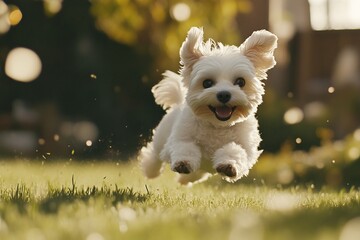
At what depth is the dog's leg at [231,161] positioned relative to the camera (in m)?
4.72

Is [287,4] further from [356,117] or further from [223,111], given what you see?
[223,111]

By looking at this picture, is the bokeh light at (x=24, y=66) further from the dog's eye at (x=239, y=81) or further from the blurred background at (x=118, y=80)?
the dog's eye at (x=239, y=81)

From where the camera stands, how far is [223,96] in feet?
15.8

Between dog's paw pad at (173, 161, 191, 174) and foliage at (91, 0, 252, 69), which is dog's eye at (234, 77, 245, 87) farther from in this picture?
foliage at (91, 0, 252, 69)

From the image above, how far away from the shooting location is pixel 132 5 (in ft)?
33.7

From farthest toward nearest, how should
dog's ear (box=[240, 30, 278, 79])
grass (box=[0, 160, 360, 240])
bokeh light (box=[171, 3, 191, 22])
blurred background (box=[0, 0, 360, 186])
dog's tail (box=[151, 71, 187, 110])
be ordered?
1. blurred background (box=[0, 0, 360, 186])
2. bokeh light (box=[171, 3, 191, 22])
3. dog's tail (box=[151, 71, 187, 110])
4. dog's ear (box=[240, 30, 278, 79])
5. grass (box=[0, 160, 360, 240])

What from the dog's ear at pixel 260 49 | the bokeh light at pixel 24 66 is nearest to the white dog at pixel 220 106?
the dog's ear at pixel 260 49

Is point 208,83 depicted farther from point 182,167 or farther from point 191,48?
point 182,167

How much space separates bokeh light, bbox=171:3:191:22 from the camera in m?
→ 8.88

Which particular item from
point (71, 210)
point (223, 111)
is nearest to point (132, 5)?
point (223, 111)

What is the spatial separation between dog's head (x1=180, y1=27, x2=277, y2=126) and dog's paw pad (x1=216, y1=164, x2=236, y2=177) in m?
0.40

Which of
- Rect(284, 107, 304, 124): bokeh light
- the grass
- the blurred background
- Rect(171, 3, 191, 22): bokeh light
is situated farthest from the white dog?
Rect(284, 107, 304, 124): bokeh light

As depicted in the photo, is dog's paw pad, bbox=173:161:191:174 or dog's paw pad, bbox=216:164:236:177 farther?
dog's paw pad, bbox=173:161:191:174

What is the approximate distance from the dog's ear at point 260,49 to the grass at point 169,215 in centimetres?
104
